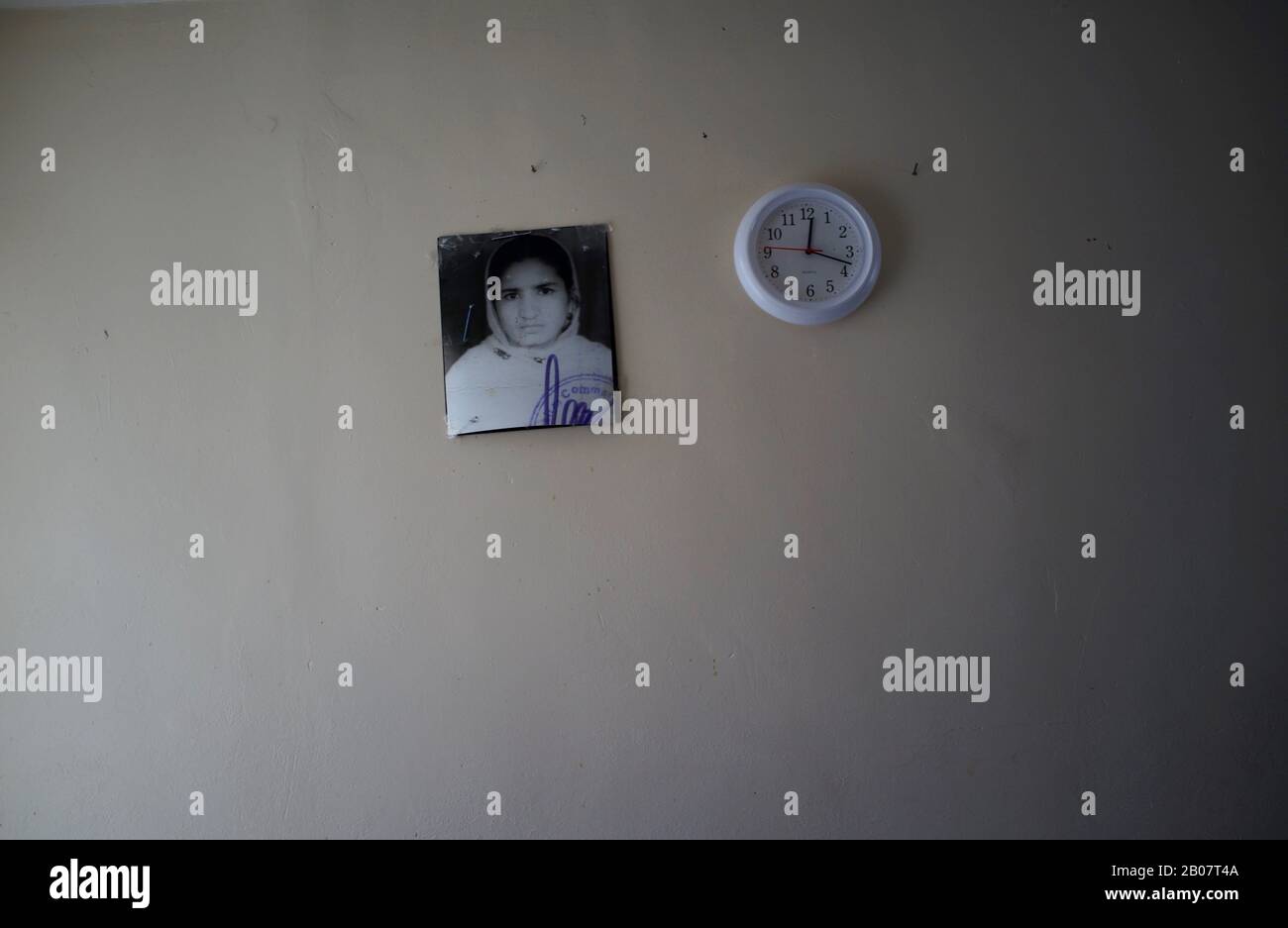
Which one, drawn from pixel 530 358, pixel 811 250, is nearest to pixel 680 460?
pixel 530 358

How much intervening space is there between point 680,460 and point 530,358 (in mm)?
379

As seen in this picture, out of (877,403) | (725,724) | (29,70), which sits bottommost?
(725,724)

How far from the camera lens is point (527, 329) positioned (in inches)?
66.5

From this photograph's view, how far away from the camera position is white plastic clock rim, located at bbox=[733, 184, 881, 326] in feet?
5.39

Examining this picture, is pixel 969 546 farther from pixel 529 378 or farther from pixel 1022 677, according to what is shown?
pixel 529 378

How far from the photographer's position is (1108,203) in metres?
1.70

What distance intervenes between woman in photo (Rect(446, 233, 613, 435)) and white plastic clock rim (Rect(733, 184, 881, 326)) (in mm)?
339

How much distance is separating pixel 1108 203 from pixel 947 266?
0.37 m

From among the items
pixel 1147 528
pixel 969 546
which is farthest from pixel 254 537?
pixel 1147 528

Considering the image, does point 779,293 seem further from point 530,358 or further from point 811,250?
point 530,358

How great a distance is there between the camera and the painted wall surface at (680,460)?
1663mm

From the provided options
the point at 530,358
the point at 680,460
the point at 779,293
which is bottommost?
the point at 680,460

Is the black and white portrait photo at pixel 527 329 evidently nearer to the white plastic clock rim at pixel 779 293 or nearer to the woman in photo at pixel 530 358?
the woman in photo at pixel 530 358

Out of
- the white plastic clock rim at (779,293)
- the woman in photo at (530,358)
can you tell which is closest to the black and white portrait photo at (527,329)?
the woman in photo at (530,358)
